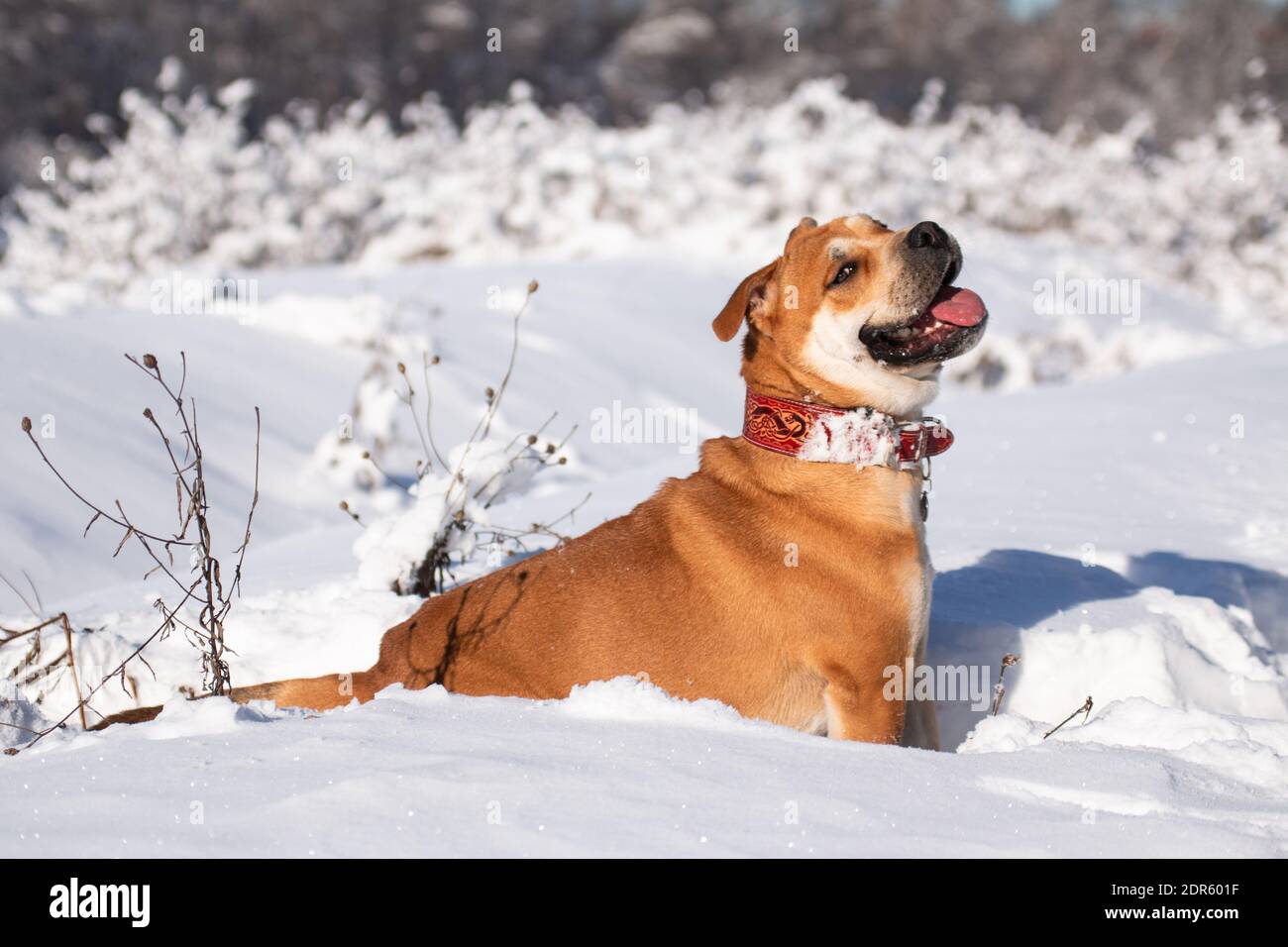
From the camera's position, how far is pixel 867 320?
3305 millimetres

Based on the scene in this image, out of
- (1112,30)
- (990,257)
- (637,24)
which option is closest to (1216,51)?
(1112,30)

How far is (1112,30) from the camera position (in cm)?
3966

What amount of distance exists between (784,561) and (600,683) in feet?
1.97

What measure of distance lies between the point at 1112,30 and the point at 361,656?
41.4 meters

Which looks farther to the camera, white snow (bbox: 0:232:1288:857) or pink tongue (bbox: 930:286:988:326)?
pink tongue (bbox: 930:286:988:326)

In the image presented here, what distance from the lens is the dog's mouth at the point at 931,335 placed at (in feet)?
10.7

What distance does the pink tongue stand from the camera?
10.7ft

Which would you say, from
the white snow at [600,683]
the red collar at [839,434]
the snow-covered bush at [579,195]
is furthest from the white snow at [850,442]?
the snow-covered bush at [579,195]

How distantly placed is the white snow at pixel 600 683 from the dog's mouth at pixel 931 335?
958 millimetres

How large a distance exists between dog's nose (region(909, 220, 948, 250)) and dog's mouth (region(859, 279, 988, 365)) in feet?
0.39

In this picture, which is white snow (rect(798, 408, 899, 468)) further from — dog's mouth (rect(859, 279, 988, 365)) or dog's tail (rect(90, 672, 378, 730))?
dog's tail (rect(90, 672, 378, 730))

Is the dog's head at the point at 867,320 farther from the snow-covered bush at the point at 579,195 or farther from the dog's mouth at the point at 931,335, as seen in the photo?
the snow-covered bush at the point at 579,195

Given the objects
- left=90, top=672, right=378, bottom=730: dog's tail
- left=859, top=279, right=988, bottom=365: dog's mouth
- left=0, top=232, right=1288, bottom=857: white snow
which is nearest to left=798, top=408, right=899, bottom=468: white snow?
left=859, top=279, right=988, bottom=365: dog's mouth
